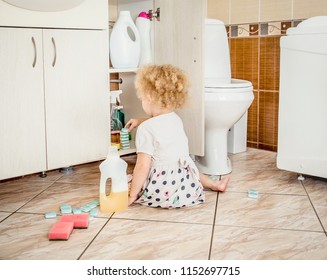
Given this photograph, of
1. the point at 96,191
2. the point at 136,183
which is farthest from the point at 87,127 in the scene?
the point at 136,183

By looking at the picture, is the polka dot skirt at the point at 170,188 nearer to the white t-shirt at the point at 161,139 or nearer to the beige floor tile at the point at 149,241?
the white t-shirt at the point at 161,139

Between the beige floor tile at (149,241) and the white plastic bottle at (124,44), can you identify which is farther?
the white plastic bottle at (124,44)

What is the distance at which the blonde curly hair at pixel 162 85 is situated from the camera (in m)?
1.80

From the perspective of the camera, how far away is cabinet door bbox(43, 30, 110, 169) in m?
2.07

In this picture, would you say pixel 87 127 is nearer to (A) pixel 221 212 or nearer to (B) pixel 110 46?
(B) pixel 110 46

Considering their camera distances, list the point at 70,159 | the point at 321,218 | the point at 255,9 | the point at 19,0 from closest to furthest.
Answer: the point at 321,218 → the point at 19,0 → the point at 70,159 → the point at 255,9

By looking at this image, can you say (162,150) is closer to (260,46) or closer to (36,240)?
(36,240)

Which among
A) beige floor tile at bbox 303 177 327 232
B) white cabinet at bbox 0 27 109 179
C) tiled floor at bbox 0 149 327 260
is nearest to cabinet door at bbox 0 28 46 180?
white cabinet at bbox 0 27 109 179

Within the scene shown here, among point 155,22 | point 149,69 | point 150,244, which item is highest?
point 155,22

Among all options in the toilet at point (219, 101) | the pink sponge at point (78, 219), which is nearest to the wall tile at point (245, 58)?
the toilet at point (219, 101)

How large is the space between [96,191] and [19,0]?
2.75 ft

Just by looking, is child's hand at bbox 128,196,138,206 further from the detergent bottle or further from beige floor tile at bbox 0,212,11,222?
beige floor tile at bbox 0,212,11,222

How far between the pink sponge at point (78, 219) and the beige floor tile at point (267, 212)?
45 centimetres

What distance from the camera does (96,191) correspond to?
2018 mm
